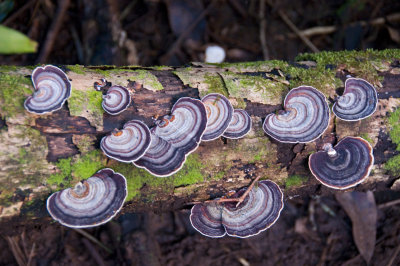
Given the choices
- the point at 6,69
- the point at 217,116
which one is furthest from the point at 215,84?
the point at 6,69

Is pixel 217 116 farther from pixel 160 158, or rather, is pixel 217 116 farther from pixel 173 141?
pixel 160 158

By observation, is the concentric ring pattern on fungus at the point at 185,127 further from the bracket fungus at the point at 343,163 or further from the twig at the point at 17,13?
the twig at the point at 17,13

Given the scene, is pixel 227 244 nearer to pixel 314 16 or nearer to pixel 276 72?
pixel 276 72

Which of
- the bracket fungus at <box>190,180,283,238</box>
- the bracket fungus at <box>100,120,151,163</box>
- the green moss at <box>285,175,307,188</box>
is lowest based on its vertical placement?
the bracket fungus at <box>190,180,283,238</box>

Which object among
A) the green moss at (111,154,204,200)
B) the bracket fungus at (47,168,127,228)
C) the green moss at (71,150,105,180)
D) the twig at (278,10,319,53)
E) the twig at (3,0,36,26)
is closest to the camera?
the bracket fungus at (47,168,127,228)

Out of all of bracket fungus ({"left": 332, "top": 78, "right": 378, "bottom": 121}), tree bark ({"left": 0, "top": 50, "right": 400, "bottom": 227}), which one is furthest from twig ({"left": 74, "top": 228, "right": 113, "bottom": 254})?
bracket fungus ({"left": 332, "top": 78, "right": 378, "bottom": 121})

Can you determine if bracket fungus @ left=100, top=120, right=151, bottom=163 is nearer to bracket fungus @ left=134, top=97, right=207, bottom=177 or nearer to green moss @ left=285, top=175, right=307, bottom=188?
bracket fungus @ left=134, top=97, right=207, bottom=177

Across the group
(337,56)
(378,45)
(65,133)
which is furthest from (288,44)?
(65,133)
